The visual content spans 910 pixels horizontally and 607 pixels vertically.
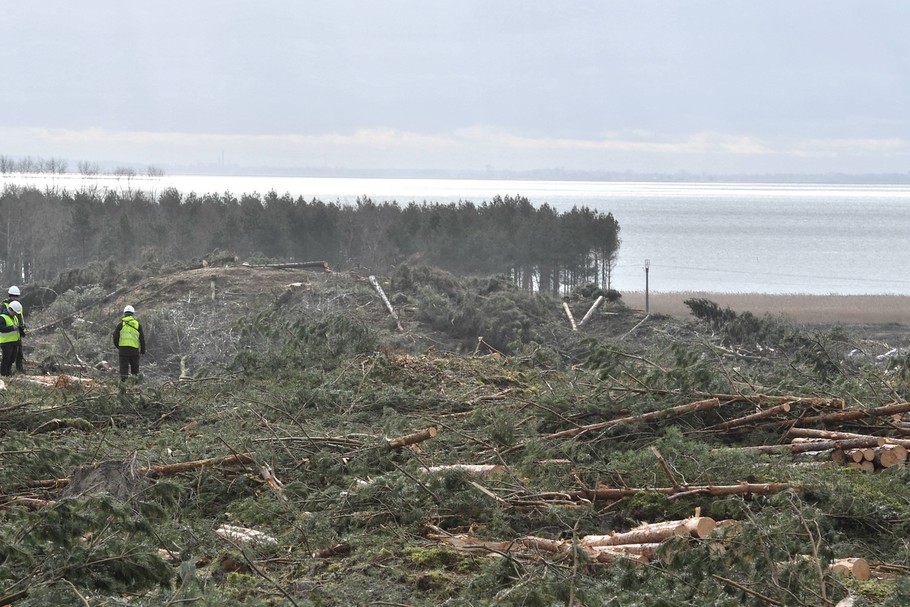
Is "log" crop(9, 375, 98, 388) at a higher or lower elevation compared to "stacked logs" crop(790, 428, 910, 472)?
lower

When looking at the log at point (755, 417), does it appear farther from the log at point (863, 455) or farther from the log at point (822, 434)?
the log at point (863, 455)

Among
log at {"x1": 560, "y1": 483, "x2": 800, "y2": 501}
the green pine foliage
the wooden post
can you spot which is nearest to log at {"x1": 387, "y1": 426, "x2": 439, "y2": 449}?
the green pine foliage

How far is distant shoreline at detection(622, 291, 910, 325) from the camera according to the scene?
3655cm

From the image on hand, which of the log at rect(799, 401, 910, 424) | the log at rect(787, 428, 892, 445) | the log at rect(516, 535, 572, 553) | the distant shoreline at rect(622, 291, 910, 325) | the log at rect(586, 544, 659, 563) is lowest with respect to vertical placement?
the distant shoreline at rect(622, 291, 910, 325)

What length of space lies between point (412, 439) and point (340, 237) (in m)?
41.7

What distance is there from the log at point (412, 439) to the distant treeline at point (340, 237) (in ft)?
109

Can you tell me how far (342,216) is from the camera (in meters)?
49.9

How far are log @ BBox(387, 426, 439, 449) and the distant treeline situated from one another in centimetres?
3312

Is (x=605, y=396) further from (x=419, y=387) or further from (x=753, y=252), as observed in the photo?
(x=753, y=252)

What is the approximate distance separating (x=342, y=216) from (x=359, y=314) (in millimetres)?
28175

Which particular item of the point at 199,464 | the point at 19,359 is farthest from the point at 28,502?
the point at 19,359

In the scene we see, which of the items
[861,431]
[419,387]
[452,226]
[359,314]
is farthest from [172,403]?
[452,226]

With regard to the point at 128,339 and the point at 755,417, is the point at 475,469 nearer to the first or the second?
the point at 755,417

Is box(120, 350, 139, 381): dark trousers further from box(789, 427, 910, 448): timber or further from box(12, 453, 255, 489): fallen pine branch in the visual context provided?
box(789, 427, 910, 448): timber
